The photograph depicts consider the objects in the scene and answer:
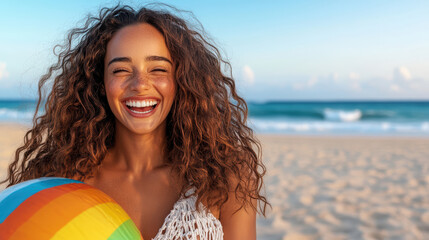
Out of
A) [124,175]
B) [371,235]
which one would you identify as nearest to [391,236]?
[371,235]

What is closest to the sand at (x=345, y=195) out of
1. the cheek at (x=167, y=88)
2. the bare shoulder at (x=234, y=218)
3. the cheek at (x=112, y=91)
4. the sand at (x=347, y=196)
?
the sand at (x=347, y=196)

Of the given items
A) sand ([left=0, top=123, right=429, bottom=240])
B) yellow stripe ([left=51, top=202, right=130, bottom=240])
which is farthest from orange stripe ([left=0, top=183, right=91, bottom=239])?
sand ([left=0, top=123, right=429, bottom=240])

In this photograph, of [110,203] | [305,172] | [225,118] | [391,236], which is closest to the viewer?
[110,203]

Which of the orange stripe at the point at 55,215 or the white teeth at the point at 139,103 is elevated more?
the white teeth at the point at 139,103

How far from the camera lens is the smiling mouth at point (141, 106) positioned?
2137 mm

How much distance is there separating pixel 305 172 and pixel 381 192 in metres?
1.54

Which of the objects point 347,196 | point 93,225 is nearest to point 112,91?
point 93,225

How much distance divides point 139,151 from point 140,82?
0.51m

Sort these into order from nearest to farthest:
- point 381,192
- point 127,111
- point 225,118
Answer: point 127,111 < point 225,118 < point 381,192

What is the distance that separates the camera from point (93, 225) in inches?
58.1

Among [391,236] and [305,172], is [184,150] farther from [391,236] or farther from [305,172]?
[305,172]

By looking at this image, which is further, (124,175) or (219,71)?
(219,71)

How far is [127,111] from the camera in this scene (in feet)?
7.14

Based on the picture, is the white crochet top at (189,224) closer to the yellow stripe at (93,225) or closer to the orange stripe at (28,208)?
the yellow stripe at (93,225)
